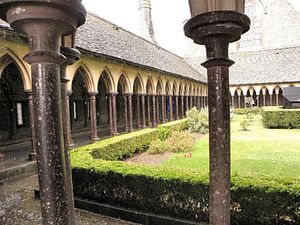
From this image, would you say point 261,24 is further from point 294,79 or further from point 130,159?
point 130,159

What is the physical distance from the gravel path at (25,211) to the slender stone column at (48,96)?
3.54 metres

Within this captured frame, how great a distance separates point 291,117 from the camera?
60.5 feet

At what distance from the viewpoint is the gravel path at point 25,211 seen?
17.0ft

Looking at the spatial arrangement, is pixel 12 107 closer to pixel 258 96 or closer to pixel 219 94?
pixel 219 94

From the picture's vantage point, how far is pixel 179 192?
494 centimetres

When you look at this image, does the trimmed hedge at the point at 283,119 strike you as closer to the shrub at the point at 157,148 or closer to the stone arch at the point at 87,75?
the shrub at the point at 157,148

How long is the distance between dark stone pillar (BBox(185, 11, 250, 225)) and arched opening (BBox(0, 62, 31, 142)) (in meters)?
12.1

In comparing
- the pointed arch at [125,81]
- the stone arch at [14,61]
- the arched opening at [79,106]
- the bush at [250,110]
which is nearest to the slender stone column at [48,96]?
the stone arch at [14,61]

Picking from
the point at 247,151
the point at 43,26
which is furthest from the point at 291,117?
the point at 43,26

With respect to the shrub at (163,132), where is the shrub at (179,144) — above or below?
below

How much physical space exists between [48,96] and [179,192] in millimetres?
3586

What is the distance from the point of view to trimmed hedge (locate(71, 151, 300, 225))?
169 inches

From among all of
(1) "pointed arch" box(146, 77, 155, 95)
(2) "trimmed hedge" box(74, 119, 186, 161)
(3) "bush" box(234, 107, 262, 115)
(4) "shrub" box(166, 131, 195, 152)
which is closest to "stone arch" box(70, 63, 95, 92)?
(2) "trimmed hedge" box(74, 119, 186, 161)

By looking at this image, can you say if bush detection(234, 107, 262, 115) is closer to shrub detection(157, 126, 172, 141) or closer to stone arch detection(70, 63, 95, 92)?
shrub detection(157, 126, 172, 141)
